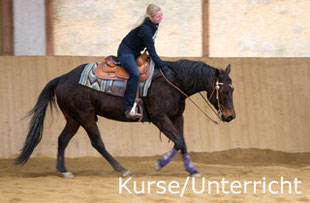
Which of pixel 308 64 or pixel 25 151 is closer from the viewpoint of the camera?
pixel 25 151

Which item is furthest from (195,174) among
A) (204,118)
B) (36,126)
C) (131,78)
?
(204,118)

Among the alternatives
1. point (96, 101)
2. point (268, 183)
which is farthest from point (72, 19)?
point (268, 183)

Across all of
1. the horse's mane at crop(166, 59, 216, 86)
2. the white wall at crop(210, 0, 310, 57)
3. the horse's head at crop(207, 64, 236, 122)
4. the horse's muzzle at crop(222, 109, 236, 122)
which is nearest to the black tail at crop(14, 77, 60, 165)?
the horse's mane at crop(166, 59, 216, 86)

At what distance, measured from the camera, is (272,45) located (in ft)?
37.1

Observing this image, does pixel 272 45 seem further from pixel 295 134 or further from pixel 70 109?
pixel 70 109

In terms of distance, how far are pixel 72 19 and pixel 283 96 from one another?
15.2 feet

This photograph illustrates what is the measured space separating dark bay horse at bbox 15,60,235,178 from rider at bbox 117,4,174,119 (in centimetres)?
20

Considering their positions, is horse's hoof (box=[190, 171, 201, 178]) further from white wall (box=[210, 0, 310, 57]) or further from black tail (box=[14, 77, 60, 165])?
white wall (box=[210, 0, 310, 57])

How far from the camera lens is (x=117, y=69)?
293 inches

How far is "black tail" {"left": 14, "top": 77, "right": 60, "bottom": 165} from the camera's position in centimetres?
749

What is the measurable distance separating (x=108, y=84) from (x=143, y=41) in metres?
0.83

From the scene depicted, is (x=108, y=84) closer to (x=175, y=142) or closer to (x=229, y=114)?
(x=175, y=142)

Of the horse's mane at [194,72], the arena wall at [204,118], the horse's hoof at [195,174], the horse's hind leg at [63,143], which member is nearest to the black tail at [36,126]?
the horse's hind leg at [63,143]

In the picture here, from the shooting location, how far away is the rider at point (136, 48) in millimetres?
7102
